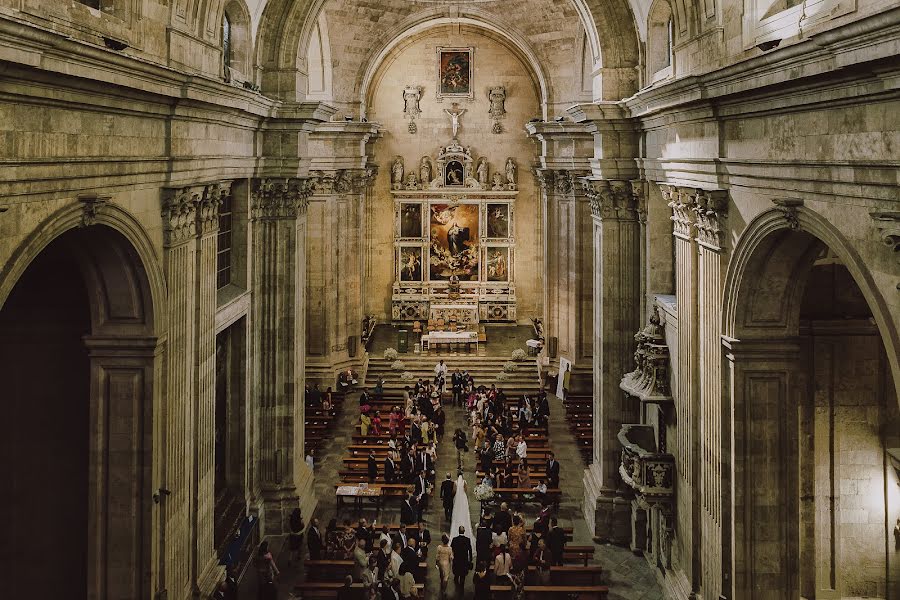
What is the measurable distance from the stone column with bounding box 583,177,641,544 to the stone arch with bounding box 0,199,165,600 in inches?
387

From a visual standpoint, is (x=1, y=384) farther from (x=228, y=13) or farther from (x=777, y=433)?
(x=777, y=433)

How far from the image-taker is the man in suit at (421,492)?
18.6 metres

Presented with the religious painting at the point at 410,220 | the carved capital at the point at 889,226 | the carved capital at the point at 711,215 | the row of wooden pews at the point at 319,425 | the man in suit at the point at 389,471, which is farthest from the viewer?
the religious painting at the point at 410,220

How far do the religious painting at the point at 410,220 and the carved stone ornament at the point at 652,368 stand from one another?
21.2 metres

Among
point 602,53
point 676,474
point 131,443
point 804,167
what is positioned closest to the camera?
point 804,167

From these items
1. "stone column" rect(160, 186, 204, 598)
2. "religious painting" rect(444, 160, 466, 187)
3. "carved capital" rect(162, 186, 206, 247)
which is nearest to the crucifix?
"religious painting" rect(444, 160, 466, 187)

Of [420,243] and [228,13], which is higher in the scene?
[228,13]

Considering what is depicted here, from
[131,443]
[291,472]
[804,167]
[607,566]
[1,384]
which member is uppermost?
[804,167]

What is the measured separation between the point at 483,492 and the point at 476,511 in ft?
3.24

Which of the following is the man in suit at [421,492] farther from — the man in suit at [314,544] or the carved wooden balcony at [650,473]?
the carved wooden balcony at [650,473]

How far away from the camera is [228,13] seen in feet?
56.2

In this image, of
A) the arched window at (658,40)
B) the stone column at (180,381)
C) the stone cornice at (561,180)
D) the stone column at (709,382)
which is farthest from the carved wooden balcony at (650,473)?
the stone cornice at (561,180)

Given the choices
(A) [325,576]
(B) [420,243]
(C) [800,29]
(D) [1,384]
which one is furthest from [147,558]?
(B) [420,243]

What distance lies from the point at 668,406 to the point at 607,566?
3.88m
